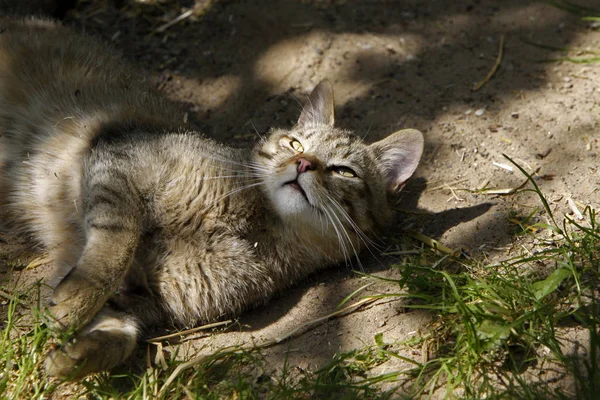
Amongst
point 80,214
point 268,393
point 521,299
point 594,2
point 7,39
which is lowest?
point 268,393

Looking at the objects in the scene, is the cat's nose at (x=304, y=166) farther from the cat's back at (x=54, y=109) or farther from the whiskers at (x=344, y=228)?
Result: the cat's back at (x=54, y=109)

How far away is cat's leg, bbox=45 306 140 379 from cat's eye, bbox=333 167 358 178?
150 centimetres

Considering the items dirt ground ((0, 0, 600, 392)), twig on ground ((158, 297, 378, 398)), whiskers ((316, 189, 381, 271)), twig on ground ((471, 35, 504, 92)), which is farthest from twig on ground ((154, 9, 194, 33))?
twig on ground ((158, 297, 378, 398))

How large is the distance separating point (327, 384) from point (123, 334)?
42.6 inches

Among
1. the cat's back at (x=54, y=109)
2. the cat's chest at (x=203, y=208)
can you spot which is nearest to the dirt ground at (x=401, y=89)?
the cat's back at (x=54, y=109)

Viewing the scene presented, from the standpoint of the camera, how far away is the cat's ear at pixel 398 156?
406 cm

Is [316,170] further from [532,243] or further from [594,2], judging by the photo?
[594,2]

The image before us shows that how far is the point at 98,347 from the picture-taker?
2.98 metres

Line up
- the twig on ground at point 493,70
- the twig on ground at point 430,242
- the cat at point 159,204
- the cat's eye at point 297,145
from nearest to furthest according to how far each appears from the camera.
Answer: the cat at point 159,204
the twig on ground at point 430,242
the cat's eye at point 297,145
the twig on ground at point 493,70

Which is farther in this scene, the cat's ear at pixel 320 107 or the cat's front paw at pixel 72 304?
the cat's ear at pixel 320 107

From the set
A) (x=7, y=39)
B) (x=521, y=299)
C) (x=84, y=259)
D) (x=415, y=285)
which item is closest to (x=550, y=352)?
(x=521, y=299)

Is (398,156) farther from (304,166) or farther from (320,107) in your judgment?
(304,166)

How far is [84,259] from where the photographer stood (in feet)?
10.3

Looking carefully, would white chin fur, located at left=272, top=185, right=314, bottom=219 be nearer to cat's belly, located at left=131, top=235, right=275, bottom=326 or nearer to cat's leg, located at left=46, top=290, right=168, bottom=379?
cat's belly, located at left=131, top=235, right=275, bottom=326
